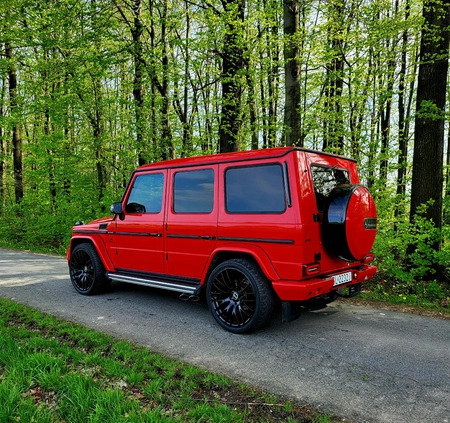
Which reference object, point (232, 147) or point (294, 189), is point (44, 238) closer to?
point (232, 147)

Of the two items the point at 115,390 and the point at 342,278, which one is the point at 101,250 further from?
the point at 342,278

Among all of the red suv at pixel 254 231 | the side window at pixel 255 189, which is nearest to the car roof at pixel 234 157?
the red suv at pixel 254 231

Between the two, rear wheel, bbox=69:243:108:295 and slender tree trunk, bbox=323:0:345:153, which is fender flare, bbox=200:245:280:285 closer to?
rear wheel, bbox=69:243:108:295

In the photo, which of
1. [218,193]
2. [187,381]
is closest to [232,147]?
[218,193]

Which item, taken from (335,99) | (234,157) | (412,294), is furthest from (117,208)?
(335,99)

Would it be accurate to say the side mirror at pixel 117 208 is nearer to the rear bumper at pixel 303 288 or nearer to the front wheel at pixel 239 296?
the front wheel at pixel 239 296

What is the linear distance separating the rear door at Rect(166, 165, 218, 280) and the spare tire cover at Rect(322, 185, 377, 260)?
1434 mm

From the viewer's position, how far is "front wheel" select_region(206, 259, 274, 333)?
13.1 feet

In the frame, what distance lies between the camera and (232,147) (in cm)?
1071

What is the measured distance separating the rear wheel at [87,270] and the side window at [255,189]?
2924 mm

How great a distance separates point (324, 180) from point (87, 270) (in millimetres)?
4370

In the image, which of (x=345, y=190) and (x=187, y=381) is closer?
(x=187, y=381)

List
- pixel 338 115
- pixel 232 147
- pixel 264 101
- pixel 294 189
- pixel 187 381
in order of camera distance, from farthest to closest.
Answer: pixel 264 101, pixel 232 147, pixel 338 115, pixel 294 189, pixel 187 381

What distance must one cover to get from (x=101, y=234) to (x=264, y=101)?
9.19 m
